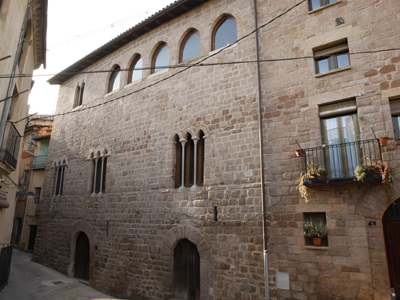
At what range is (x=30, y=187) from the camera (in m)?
20.1

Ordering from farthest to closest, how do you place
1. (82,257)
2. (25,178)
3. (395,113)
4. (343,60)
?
(25,178), (82,257), (343,60), (395,113)

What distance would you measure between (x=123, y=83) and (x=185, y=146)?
4946mm

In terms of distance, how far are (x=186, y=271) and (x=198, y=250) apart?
3.09ft

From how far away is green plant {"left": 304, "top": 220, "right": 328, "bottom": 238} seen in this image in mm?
6789

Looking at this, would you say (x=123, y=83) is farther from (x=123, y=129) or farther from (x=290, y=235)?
(x=290, y=235)

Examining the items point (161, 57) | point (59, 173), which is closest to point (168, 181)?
point (161, 57)

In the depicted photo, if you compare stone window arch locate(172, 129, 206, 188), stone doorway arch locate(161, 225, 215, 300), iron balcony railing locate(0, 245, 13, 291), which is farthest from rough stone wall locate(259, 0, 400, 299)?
iron balcony railing locate(0, 245, 13, 291)

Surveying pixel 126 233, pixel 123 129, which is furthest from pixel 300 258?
pixel 123 129

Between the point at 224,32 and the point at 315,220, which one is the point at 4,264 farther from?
the point at 224,32

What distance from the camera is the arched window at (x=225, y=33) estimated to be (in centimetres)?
973

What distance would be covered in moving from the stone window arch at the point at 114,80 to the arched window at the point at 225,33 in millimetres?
5324

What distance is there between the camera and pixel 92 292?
35.1 feet

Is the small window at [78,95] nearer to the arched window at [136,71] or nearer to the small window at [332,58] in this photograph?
the arched window at [136,71]

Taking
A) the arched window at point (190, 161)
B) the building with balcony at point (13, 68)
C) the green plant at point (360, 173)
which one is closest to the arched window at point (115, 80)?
the building with balcony at point (13, 68)
